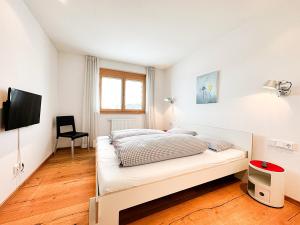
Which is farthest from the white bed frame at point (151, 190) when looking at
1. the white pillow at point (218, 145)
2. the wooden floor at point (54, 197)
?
the wooden floor at point (54, 197)

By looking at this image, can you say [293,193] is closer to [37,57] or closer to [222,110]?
[222,110]

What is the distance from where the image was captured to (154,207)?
160cm

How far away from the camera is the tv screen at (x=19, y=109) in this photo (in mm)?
1501

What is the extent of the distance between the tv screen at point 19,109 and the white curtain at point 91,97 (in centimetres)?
156

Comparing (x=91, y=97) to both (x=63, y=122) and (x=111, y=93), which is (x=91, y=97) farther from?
(x=63, y=122)

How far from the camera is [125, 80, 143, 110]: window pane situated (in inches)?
172

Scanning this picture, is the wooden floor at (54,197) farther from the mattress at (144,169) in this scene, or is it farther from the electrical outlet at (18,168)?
the mattress at (144,169)

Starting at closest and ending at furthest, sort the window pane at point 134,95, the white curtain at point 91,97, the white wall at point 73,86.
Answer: the white wall at point 73,86 → the white curtain at point 91,97 → the window pane at point 134,95

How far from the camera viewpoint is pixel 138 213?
151 centimetres

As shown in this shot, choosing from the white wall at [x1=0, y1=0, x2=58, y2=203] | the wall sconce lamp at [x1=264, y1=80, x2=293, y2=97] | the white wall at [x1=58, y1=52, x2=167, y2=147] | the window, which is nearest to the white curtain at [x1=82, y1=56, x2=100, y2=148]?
the white wall at [x1=58, y1=52, x2=167, y2=147]

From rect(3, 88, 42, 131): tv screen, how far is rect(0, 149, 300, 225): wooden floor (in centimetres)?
93

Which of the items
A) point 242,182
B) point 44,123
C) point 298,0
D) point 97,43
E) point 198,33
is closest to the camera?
point 298,0

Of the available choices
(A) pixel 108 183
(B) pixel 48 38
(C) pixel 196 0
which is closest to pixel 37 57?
(B) pixel 48 38

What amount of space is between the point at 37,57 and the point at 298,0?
12.8 feet
